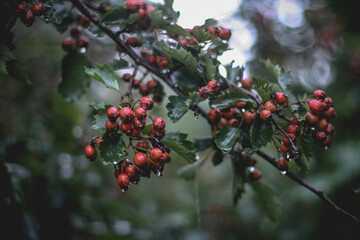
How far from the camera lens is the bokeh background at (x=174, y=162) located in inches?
73.6

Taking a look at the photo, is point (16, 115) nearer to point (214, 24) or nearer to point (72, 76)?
point (72, 76)

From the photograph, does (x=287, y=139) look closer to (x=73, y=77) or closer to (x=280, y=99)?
(x=280, y=99)

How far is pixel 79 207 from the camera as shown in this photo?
2.12 m

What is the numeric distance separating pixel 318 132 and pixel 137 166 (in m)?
0.67

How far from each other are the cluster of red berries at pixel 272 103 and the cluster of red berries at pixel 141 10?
0.63 meters

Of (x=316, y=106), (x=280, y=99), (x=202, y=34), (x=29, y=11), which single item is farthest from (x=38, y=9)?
(x=316, y=106)

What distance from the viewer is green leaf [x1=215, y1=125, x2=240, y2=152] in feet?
3.21

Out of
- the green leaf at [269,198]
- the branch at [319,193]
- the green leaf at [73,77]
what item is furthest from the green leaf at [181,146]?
the green leaf at [73,77]

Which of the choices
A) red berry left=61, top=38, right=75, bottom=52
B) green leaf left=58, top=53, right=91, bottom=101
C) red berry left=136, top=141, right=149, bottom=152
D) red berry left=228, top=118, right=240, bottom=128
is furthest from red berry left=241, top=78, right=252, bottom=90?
red berry left=61, top=38, right=75, bottom=52

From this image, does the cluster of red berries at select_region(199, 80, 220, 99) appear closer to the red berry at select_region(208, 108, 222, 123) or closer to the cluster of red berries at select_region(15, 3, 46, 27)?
the red berry at select_region(208, 108, 222, 123)

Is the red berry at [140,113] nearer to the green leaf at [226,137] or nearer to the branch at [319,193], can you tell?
the green leaf at [226,137]

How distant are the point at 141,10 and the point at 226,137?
67 centimetres

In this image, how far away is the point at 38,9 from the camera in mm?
1021

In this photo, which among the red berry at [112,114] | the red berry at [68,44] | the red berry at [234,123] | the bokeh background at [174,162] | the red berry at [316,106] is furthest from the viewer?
the bokeh background at [174,162]
